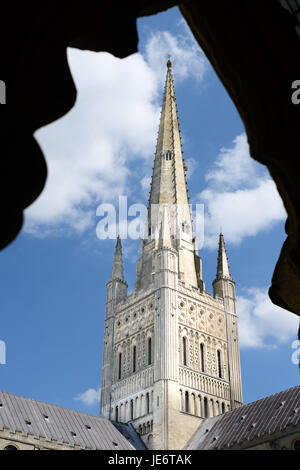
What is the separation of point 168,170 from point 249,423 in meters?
24.2

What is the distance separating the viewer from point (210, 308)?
145ft

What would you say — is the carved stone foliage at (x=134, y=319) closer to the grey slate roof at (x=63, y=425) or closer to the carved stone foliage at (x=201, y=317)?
the carved stone foliage at (x=201, y=317)

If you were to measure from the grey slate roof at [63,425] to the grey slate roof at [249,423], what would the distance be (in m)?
4.43

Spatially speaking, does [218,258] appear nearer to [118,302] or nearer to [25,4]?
[118,302]

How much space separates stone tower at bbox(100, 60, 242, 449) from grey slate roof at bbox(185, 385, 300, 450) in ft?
4.09

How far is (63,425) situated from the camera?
120 ft

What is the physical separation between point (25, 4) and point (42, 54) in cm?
19

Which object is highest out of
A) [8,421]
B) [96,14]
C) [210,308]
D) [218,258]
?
[218,258]

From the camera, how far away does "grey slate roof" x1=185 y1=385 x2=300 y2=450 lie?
33.2 metres

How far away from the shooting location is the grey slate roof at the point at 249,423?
33250mm

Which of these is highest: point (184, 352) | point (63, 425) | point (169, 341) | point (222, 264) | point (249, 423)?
point (222, 264)

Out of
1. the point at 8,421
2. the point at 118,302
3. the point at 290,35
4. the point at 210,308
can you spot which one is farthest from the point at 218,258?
the point at 290,35

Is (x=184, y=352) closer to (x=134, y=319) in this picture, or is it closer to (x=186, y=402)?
(x=186, y=402)

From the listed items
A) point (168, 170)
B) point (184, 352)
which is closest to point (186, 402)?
point (184, 352)
